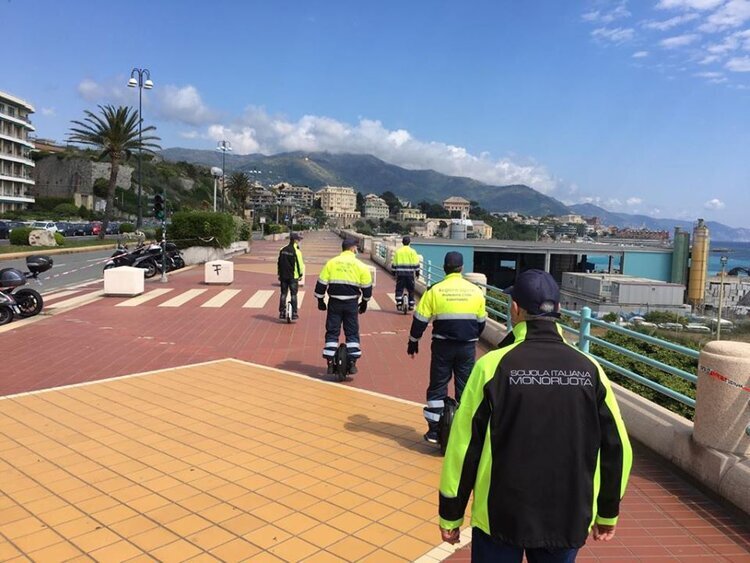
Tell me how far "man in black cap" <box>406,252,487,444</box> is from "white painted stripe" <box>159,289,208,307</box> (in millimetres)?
10326

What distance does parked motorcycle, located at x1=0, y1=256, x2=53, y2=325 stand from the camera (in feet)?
37.0

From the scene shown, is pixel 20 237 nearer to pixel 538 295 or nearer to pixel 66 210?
pixel 538 295

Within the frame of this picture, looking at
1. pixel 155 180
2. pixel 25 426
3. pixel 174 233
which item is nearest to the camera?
pixel 25 426

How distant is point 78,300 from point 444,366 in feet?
39.4

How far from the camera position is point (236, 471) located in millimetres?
4879

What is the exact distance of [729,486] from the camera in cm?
431

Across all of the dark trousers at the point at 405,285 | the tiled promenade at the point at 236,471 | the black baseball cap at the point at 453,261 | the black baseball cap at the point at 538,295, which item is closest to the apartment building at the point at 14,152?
the dark trousers at the point at 405,285

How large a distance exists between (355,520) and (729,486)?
267 centimetres

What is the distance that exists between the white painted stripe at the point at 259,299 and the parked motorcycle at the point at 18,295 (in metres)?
4.37

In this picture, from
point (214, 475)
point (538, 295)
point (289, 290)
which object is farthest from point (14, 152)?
point (538, 295)

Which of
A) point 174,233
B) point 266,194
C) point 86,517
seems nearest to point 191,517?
point 86,517

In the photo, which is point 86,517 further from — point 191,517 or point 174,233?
point 174,233

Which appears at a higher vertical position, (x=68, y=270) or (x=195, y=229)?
(x=195, y=229)

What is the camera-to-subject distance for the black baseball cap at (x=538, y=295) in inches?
90.7
